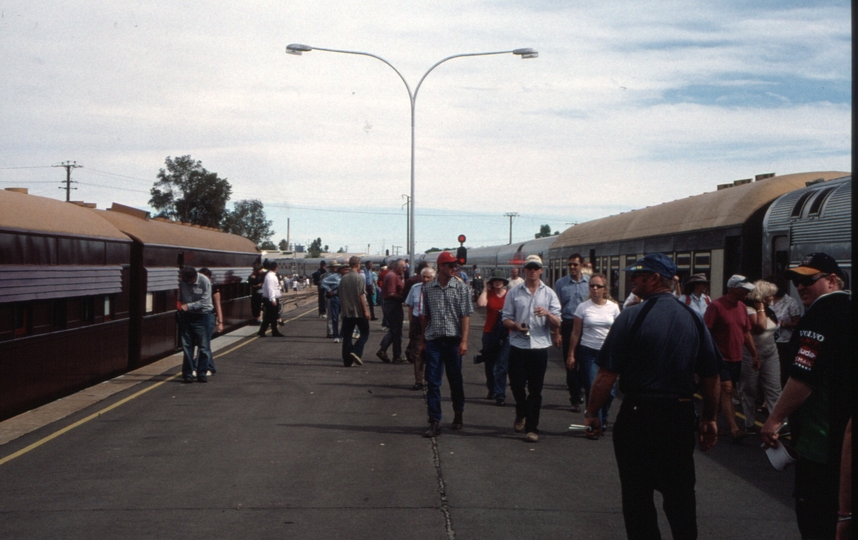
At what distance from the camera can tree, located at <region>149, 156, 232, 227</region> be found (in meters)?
85.2

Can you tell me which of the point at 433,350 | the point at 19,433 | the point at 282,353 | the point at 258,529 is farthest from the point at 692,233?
the point at 258,529

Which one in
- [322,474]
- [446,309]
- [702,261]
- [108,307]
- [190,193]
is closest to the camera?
Result: [322,474]

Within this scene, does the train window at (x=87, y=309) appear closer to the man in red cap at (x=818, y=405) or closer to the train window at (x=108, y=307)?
the train window at (x=108, y=307)

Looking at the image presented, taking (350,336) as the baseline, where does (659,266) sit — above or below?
above

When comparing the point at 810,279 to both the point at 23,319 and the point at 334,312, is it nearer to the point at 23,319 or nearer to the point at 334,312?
the point at 23,319

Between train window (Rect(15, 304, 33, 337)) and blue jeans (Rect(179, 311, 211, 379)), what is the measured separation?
3.09 m

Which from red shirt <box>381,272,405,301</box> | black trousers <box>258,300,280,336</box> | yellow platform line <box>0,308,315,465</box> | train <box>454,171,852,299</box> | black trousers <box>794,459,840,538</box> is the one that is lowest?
yellow platform line <box>0,308,315,465</box>

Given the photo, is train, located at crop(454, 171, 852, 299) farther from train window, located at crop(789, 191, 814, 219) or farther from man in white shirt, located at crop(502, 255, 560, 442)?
man in white shirt, located at crop(502, 255, 560, 442)

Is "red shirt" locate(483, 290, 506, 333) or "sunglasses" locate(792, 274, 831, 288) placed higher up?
"sunglasses" locate(792, 274, 831, 288)

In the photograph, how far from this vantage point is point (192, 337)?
13938 millimetres

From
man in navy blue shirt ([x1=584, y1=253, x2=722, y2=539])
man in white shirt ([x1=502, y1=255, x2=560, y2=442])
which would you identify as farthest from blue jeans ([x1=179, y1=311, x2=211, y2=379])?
man in navy blue shirt ([x1=584, y1=253, x2=722, y2=539])

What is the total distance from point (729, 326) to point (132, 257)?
1016cm

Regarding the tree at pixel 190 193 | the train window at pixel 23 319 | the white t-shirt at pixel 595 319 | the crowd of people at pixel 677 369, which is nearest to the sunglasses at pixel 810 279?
the crowd of people at pixel 677 369

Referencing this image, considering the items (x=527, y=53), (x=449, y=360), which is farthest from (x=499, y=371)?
(x=527, y=53)
